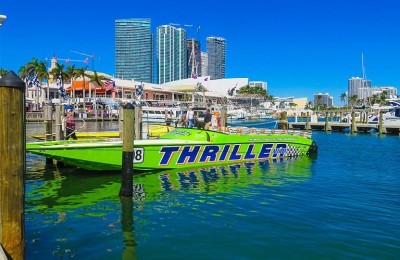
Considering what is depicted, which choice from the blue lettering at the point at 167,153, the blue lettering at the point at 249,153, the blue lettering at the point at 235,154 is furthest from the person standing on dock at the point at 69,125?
the blue lettering at the point at 249,153

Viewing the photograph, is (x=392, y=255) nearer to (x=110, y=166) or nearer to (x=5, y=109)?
(x=5, y=109)

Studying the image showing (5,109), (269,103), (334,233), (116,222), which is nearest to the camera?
(5,109)

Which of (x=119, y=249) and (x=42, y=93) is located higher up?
(x=42, y=93)

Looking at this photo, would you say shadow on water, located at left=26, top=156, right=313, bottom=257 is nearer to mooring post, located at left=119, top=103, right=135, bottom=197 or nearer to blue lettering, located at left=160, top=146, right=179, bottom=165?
mooring post, located at left=119, top=103, right=135, bottom=197

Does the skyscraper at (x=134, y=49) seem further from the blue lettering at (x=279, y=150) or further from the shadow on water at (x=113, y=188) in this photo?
the shadow on water at (x=113, y=188)

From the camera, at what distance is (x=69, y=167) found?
53.4ft

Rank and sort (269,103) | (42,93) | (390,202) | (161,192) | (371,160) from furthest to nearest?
(269,103) < (42,93) < (371,160) < (161,192) < (390,202)

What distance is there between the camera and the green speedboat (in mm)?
13898

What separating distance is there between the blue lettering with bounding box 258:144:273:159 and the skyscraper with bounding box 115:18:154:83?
15995cm

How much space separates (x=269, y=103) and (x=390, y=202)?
133 metres

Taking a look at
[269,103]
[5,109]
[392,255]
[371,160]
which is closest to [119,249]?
[5,109]

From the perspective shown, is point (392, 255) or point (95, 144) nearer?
point (392, 255)

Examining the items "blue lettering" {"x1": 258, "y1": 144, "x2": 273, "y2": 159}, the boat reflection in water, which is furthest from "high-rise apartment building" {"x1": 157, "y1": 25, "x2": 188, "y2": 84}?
the boat reflection in water

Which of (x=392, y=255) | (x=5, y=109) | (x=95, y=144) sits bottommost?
(x=392, y=255)
